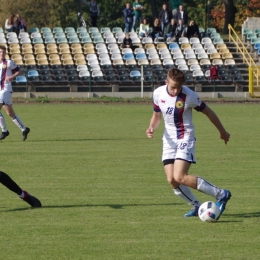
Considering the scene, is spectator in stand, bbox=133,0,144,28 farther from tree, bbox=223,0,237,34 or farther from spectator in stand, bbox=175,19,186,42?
tree, bbox=223,0,237,34

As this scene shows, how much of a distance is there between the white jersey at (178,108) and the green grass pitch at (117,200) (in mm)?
986

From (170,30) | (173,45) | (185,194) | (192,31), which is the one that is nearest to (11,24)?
(170,30)

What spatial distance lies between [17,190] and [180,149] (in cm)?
207

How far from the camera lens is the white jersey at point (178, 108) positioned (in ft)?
26.2

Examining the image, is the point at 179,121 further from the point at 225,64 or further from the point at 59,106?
the point at 225,64

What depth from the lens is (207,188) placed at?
26.6 feet

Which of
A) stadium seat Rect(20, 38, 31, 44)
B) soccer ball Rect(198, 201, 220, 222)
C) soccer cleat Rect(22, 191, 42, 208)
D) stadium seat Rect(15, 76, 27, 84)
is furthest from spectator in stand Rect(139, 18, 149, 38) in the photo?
soccer ball Rect(198, 201, 220, 222)

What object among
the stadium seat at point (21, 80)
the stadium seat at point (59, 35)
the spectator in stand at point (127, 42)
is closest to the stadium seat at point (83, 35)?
the stadium seat at point (59, 35)

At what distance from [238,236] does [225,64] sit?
29578mm

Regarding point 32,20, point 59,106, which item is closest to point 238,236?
point 59,106

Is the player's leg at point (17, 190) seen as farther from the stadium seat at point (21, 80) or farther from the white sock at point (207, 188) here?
the stadium seat at point (21, 80)

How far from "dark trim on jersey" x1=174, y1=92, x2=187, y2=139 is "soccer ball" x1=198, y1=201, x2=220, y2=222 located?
814 millimetres

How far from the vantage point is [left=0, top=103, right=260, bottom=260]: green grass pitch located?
688cm

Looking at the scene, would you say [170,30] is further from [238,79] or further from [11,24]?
[11,24]
